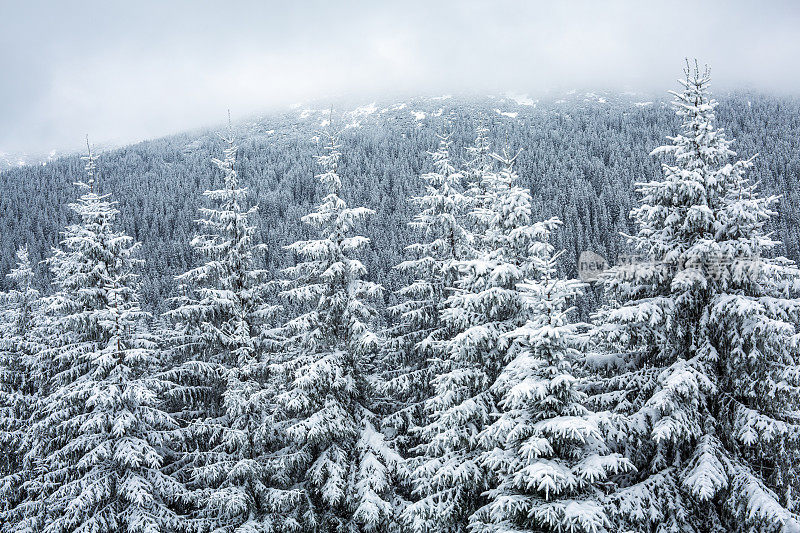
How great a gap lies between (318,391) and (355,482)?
3029mm

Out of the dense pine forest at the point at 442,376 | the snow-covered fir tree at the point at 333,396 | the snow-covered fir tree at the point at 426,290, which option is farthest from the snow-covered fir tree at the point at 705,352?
the snow-covered fir tree at the point at 333,396

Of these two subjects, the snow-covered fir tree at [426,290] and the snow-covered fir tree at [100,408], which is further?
the snow-covered fir tree at [426,290]

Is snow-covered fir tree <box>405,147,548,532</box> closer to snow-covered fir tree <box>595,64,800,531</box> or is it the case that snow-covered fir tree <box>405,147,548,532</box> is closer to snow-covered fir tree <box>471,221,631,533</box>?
snow-covered fir tree <box>471,221,631,533</box>

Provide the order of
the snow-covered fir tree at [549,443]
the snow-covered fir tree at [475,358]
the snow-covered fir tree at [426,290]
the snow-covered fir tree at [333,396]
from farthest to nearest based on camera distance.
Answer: the snow-covered fir tree at [426,290] < the snow-covered fir tree at [333,396] < the snow-covered fir tree at [475,358] < the snow-covered fir tree at [549,443]

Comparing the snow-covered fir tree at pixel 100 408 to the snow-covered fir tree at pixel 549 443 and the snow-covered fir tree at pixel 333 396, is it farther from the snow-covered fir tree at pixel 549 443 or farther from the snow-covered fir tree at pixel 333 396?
the snow-covered fir tree at pixel 549 443

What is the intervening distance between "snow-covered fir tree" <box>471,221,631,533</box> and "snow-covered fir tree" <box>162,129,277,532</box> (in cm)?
873

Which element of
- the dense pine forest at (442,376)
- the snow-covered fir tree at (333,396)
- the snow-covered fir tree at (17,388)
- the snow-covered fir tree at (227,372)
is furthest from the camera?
the snow-covered fir tree at (17,388)

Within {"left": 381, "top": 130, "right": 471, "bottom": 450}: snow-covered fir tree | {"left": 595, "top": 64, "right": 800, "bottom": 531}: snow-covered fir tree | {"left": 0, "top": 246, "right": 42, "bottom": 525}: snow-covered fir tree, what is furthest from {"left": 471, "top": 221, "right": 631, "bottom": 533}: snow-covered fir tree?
{"left": 0, "top": 246, "right": 42, "bottom": 525}: snow-covered fir tree

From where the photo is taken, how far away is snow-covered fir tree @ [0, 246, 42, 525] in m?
18.4

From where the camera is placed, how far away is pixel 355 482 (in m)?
15.2

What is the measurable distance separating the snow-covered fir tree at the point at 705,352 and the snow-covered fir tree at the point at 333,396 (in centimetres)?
737

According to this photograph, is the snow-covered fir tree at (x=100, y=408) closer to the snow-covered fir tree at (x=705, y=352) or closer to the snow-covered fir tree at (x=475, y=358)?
the snow-covered fir tree at (x=475, y=358)

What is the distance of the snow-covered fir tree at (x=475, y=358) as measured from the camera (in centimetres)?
1243

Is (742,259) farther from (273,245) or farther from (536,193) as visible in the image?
(536,193)
